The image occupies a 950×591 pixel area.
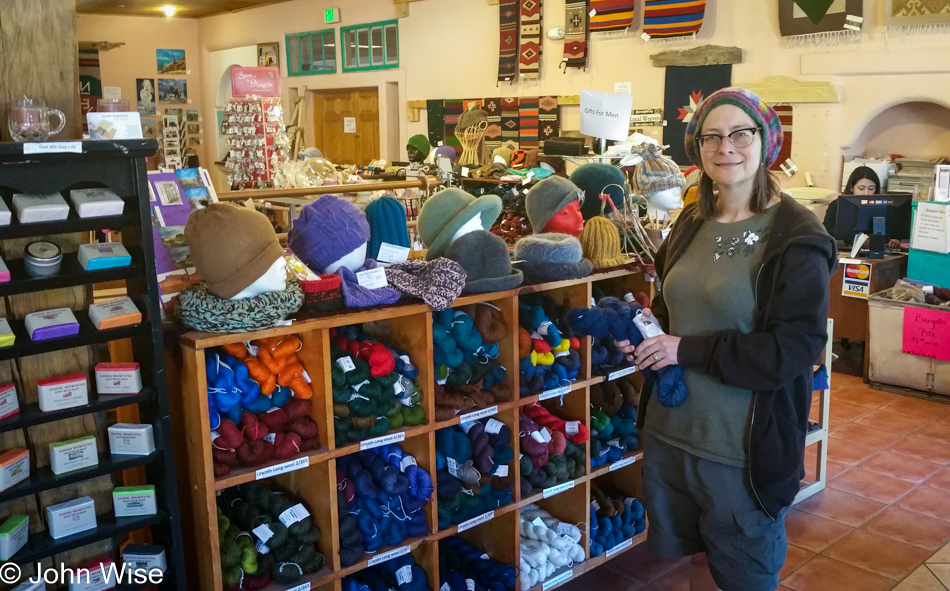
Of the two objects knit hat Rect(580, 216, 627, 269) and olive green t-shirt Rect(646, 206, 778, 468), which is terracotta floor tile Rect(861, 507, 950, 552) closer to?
knit hat Rect(580, 216, 627, 269)

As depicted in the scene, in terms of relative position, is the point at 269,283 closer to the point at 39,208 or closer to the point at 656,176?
the point at 39,208

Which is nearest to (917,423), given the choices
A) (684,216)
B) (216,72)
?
(684,216)

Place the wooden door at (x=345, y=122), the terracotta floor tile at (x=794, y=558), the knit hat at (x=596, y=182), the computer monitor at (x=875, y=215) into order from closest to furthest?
1. the terracotta floor tile at (x=794, y=558)
2. the knit hat at (x=596, y=182)
3. the computer monitor at (x=875, y=215)
4. the wooden door at (x=345, y=122)

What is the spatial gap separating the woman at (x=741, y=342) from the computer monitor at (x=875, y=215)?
13.4 ft

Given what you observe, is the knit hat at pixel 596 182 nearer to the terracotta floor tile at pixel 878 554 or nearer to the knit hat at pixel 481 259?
the knit hat at pixel 481 259

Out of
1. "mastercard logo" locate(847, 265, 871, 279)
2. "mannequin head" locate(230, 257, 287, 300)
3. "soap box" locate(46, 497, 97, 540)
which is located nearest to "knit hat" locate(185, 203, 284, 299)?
"mannequin head" locate(230, 257, 287, 300)

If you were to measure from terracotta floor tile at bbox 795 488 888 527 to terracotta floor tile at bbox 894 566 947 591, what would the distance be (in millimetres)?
408

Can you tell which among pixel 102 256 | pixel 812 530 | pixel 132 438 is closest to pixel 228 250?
pixel 102 256

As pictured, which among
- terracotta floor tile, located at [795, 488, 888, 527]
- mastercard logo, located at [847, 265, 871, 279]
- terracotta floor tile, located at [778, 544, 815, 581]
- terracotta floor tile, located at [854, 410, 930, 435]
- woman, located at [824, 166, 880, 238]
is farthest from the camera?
woman, located at [824, 166, 880, 238]

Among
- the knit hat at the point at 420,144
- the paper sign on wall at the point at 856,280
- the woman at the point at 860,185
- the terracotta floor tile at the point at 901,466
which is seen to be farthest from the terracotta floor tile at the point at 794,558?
the knit hat at the point at 420,144

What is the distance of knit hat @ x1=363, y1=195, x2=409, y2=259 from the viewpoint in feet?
8.50

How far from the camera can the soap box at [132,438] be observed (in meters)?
2.04

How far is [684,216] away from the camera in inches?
86.0

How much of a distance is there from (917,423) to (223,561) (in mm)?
3912
